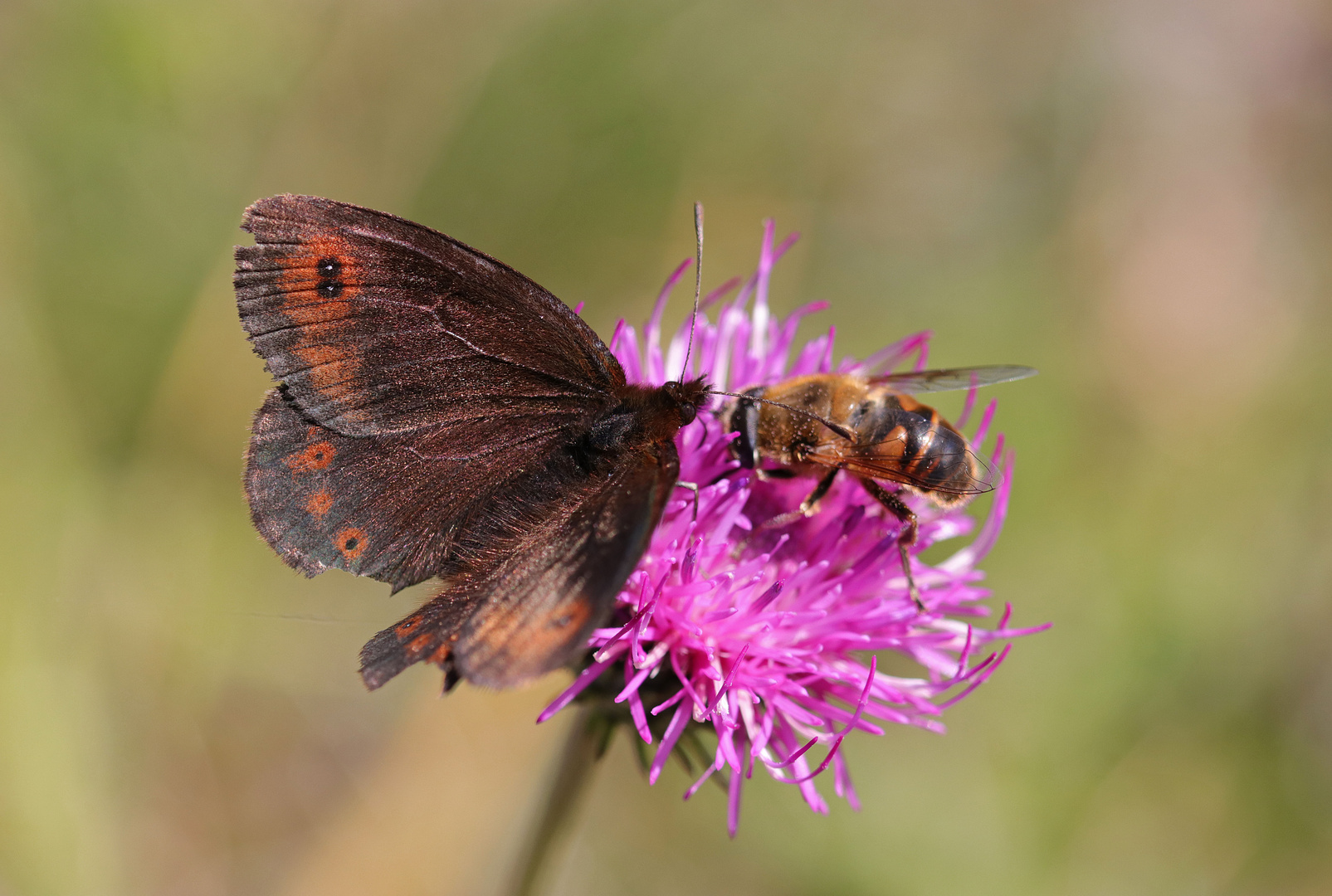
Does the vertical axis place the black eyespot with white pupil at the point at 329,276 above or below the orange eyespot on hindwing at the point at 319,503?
above

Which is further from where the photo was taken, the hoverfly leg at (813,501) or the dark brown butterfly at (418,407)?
the hoverfly leg at (813,501)

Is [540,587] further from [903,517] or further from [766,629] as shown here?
[903,517]

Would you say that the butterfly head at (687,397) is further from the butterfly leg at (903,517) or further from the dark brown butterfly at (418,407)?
the butterfly leg at (903,517)

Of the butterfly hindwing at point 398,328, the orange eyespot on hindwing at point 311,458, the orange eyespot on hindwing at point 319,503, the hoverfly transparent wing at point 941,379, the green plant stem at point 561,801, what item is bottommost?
the green plant stem at point 561,801

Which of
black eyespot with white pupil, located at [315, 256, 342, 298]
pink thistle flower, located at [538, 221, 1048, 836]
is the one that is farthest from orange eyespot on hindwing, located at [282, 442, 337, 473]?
pink thistle flower, located at [538, 221, 1048, 836]

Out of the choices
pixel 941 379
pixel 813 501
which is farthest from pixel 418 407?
pixel 941 379

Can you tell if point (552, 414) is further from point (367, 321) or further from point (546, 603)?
point (546, 603)

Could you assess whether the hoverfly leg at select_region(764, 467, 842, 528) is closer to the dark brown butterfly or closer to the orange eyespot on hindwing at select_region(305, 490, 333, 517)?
the dark brown butterfly

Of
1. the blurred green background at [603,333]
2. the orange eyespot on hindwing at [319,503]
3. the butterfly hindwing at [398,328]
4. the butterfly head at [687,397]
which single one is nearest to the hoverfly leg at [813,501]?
the butterfly head at [687,397]
